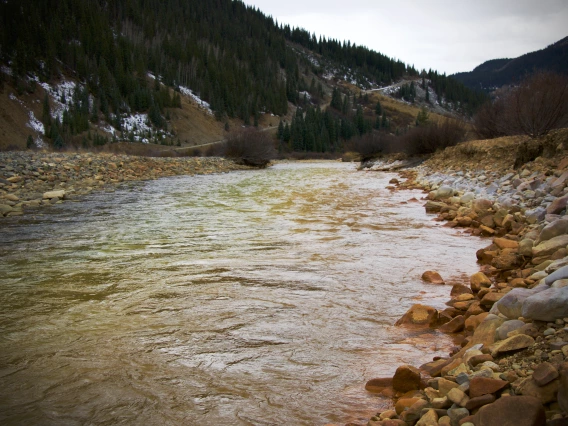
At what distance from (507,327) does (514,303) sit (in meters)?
0.33

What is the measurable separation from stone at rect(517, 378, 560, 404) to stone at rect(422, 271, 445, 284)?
354 centimetres

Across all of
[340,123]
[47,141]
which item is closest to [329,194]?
[47,141]

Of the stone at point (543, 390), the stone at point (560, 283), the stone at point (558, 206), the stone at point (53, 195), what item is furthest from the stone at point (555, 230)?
the stone at point (53, 195)

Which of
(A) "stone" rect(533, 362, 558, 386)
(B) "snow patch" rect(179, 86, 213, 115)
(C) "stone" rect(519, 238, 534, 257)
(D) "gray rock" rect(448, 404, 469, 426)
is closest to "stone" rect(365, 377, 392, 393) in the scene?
(D) "gray rock" rect(448, 404, 469, 426)

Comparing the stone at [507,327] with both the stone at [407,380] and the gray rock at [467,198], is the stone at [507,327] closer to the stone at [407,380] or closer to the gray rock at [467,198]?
the stone at [407,380]

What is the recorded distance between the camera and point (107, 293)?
207 inches

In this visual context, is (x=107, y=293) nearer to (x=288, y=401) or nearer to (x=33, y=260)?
(x=33, y=260)

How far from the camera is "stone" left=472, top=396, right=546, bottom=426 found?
78.2 inches

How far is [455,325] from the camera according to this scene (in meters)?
4.14

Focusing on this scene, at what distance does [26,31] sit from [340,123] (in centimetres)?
7396

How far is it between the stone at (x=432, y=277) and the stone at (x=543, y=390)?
354 centimetres

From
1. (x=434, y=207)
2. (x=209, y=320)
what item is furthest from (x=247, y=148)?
(x=209, y=320)

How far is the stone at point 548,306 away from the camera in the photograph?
277 cm

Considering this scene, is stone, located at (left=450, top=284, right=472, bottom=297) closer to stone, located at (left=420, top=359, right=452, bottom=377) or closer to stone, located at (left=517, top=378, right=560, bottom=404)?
stone, located at (left=420, top=359, right=452, bottom=377)
